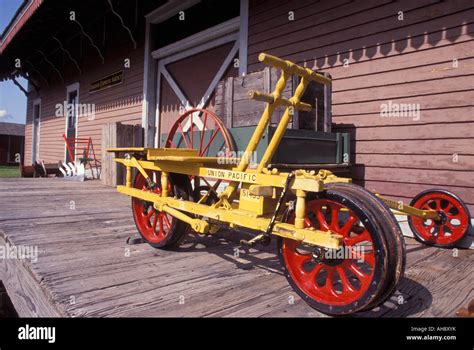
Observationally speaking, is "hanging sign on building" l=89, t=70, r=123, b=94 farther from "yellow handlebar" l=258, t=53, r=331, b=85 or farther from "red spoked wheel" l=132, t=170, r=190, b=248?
"yellow handlebar" l=258, t=53, r=331, b=85

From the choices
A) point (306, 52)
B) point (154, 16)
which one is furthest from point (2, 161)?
point (306, 52)

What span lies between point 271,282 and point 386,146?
9.76 feet

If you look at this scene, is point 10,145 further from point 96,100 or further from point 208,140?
point 208,140

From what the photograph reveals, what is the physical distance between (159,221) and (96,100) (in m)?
10.3

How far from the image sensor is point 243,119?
4105mm

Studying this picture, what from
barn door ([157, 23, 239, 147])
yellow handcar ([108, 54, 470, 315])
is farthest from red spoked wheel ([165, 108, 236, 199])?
barn door ([157, 23, 239, 147])

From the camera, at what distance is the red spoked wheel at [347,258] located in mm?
1624

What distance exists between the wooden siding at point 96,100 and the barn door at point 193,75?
0.96m

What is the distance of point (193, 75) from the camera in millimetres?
7996

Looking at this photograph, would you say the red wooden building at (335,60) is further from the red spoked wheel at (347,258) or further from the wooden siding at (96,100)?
the red spoked wheel at (347,258)

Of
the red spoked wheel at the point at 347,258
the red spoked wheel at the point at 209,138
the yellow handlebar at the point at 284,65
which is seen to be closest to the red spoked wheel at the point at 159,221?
the red spoked wheel at the point at 209,138

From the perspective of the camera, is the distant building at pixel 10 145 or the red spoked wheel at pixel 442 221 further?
the distant building at pixel 10 145

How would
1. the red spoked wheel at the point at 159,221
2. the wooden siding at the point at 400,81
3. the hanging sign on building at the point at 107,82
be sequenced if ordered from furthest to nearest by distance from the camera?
1. the hanging sign on building at the point at 107,82
2. the wooden siding at the point at 400,81
3. the red spoked wheel at the point at 159,221
